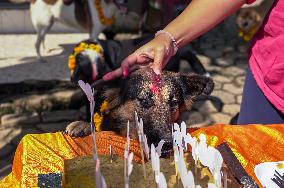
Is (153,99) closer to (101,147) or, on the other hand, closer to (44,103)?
(101,147)

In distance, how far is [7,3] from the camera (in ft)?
23.1

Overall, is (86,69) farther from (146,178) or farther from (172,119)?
(146,178)

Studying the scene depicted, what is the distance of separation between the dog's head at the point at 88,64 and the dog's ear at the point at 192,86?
1.79m

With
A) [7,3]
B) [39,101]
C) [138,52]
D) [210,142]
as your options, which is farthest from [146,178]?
[7,3]

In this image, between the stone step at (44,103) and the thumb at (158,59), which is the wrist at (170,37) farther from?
the stone step at (44,103)

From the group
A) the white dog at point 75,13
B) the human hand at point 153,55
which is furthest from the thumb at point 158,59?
the white dog at point 75,13

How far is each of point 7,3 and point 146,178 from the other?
253 inches

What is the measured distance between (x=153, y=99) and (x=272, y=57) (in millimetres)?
614

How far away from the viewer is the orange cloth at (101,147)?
1504 mm

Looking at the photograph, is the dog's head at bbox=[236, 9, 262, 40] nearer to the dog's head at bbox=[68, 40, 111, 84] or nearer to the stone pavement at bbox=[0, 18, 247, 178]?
the stone pavement at bbox=[0, 18, 247, 178]

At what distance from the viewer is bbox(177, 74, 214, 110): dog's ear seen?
194 centimetres

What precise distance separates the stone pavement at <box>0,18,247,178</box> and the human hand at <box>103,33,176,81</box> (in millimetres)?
2216

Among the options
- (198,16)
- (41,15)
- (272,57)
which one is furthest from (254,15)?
(198,16)

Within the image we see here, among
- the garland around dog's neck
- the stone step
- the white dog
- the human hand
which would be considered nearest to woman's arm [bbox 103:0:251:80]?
the human hand
